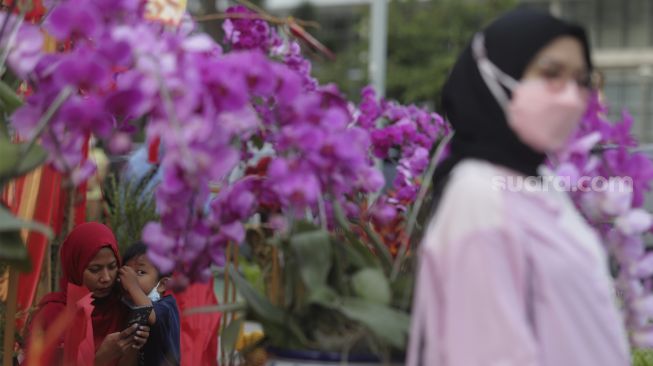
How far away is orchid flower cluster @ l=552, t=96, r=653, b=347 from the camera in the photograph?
2424 millimetres

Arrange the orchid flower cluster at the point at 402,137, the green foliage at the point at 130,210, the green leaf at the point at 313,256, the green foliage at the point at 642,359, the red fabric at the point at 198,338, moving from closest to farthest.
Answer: the green leaf at the point at 313,256 < the orchid flower cluster at the point at 402,137 < the red fabric at the point at 198,338 < the green foliage at the point at 642,359 < the green foliage at the point at 130,210

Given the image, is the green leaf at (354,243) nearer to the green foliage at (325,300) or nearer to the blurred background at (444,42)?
the green foliage at (325,300)

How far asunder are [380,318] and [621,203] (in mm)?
590

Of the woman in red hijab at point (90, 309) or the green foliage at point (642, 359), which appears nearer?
the woman in red hijab at point (90, 309)

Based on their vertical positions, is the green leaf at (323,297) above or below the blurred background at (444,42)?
below

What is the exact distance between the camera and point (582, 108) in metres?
2.20

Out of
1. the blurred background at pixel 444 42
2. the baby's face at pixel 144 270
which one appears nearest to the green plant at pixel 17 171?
the baby's face at pixel 144 270

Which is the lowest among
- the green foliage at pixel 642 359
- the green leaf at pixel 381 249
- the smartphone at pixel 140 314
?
the green foliage at pixel 642 359

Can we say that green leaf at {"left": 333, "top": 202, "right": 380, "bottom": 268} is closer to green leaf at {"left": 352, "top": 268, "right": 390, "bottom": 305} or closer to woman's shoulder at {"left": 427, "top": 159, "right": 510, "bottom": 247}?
green leaf at {"left": 352, "top": 268, "right": 390, "bottom": 305}

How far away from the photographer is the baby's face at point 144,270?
13.2 ft

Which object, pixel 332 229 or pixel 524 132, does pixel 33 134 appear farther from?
pixel 524 132

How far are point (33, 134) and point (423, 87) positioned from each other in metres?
25.2

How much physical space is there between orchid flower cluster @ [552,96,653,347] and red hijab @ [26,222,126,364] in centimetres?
167

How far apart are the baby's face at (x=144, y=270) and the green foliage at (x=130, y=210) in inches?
24.1
